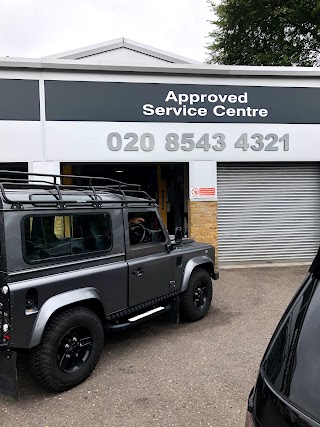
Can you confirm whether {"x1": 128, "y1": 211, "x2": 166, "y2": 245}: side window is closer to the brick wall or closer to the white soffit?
the brick wall

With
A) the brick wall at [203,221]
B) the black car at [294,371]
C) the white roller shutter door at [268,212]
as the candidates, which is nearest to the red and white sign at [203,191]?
the brick wall at [203,221]

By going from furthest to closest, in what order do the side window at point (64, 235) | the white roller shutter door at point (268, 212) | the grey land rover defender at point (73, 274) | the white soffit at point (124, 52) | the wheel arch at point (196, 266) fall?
the white soffit at point (124, 52)
the white roller shutter door at point (268, 212)
the wheel arch at point (196, 266)
the side window at point (64, 235)
the grey land rover defender at point (73, 274)

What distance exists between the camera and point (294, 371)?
4.92 ft

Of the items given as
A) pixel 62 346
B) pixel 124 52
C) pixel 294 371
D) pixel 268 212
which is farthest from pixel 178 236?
pixel 124 52

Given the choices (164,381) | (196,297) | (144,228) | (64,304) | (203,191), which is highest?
(203,191)

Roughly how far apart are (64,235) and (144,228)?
4.33ft

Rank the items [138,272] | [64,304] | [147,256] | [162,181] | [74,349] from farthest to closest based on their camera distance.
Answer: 1. [162,181]
2. [147,256]
3. [138,272]
4. [74,349]
5. [64,304]

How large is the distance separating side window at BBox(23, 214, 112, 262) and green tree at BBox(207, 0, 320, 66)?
16108 mm

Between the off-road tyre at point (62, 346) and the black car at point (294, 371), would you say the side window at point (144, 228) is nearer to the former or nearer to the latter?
the off-road tyre at point (62, 346)

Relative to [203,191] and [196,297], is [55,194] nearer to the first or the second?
[196,297]

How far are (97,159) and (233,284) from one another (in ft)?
14.1

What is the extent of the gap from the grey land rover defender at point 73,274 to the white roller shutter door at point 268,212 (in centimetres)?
502

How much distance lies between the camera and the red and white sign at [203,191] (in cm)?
958

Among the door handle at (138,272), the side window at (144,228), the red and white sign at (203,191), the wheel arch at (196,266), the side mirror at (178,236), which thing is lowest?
the wheel arch at (196,266)
